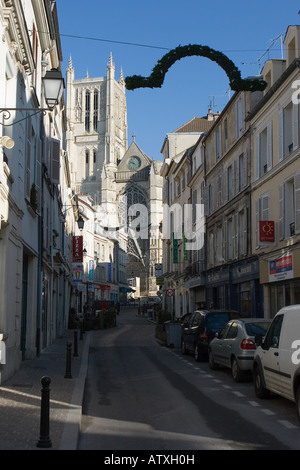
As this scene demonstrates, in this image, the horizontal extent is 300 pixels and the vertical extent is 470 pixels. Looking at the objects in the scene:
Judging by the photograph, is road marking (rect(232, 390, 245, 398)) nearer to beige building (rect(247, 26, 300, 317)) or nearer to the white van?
the white van

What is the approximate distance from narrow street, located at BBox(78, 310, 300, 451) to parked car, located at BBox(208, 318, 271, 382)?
379mm

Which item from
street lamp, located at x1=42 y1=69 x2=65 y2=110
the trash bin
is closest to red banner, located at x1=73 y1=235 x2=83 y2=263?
the trash bin

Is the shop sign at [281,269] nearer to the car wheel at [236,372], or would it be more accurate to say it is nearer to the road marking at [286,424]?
the car wheel at [236,372]

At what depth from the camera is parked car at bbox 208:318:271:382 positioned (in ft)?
41.2

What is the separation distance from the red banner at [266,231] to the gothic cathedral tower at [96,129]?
274ft

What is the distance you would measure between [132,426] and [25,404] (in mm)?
2166

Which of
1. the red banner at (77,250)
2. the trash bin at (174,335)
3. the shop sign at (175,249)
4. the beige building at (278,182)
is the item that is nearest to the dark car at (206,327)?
the beige building at (278,182)

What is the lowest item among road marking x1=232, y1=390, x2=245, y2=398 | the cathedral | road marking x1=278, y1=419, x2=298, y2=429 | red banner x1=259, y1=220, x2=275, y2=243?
road marking x1=232, y1=390, x2=245, y2=398

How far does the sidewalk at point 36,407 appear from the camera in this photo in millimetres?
6762

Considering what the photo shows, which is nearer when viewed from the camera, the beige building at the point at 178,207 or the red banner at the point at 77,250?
the beige building at the point at 178,207

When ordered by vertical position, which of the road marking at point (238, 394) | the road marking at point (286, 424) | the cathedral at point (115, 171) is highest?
the cathedral at point (115, 171)

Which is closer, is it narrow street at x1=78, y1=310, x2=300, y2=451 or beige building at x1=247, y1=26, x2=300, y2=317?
narrow street at x1=78, y1=310, x2=300, y2=451

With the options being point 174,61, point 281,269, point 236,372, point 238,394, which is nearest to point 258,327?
point 236,372
